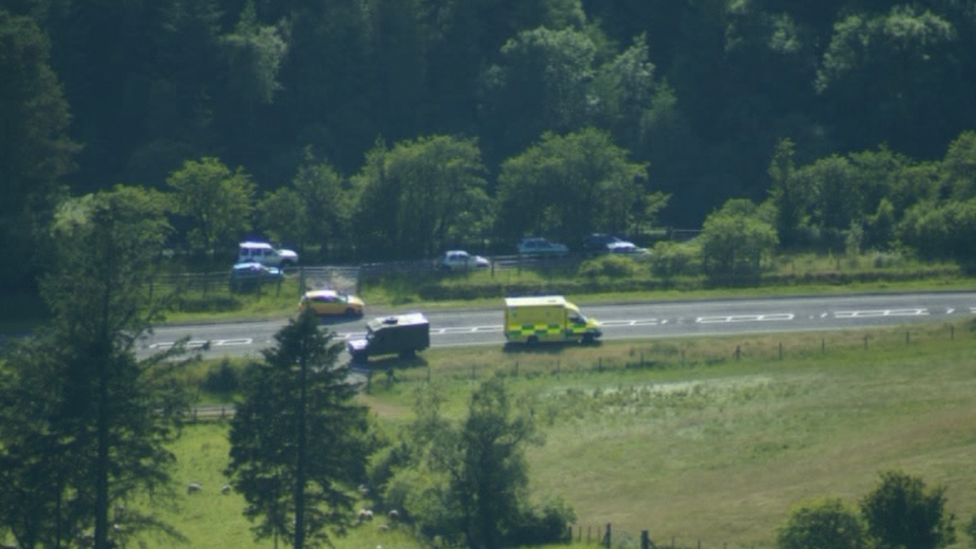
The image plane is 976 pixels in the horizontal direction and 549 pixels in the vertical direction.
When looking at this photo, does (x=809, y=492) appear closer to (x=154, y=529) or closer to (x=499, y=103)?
(x=154, y=529)

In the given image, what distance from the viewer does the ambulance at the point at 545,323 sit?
8550 centimetres

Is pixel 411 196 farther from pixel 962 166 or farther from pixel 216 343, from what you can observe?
pixel 962 166

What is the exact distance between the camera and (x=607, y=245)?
101 m

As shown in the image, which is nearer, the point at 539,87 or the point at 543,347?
the point at 543,347

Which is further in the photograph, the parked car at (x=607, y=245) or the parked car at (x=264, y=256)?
the parked car at (x=607, y=245)

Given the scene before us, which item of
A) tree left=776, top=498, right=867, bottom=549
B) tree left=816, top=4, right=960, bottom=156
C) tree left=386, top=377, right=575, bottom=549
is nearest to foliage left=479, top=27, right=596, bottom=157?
tree left=816, top=4, right=960, bottom=156

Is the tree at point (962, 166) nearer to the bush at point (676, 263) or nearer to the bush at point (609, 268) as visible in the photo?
the bush at point (676, 263)

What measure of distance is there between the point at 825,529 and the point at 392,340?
107 ft

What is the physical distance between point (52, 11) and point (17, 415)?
181 ft

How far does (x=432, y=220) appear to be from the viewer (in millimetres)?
102562

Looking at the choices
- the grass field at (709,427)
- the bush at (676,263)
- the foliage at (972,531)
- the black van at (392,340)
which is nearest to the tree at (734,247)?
the bush at (676,263)

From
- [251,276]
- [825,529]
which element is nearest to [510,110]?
[251,276]

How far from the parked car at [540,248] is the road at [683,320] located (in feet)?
27.6

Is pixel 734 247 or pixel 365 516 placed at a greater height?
pixel 734 247
